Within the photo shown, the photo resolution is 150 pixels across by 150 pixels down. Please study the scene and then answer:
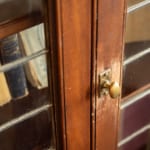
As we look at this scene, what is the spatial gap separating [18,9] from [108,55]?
0.21 meters

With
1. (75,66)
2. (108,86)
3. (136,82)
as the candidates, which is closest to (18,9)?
(75,66)

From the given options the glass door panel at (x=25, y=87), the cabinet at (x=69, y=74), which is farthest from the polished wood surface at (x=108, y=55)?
the glass door panel at (x=25, y=87)

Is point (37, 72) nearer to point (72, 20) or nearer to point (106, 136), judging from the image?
point (72, 20)

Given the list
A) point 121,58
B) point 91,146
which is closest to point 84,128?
point 91,146

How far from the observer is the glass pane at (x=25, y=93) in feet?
2.46

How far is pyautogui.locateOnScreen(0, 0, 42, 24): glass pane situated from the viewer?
2.30ft

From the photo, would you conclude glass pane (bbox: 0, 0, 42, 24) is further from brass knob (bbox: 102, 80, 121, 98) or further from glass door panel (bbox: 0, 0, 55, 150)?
brass knob (bbox: 102, 80, 121, 98)

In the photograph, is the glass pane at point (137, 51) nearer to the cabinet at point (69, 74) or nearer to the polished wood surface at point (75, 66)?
the cabinet at point (69, 74)

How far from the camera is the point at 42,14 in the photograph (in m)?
0.73

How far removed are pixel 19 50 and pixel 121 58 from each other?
23 centimetres

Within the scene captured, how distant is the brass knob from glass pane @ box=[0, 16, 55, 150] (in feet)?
0.40

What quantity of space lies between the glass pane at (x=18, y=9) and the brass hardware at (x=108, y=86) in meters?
0.20

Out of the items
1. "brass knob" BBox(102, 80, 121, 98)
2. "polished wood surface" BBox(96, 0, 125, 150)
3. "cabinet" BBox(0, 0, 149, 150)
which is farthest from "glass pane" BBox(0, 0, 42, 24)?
"brass knob" BBox(102, 80, 121, 98)

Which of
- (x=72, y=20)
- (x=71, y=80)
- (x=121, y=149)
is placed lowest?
(x=121, y=149)
